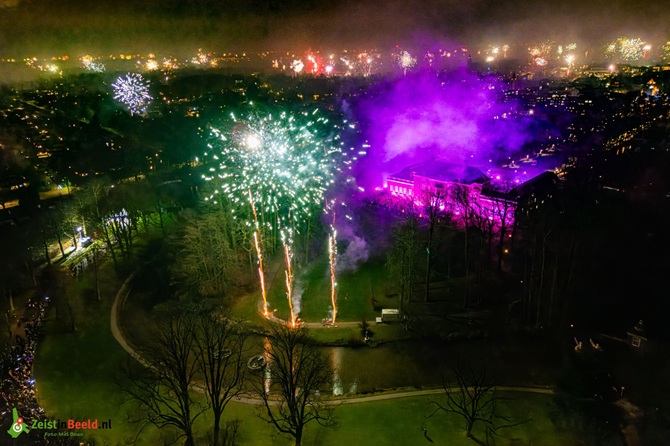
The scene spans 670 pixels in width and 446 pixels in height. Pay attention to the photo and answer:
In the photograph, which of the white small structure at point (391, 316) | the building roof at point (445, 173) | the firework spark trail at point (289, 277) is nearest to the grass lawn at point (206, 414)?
the white small structure at point (391, 316)

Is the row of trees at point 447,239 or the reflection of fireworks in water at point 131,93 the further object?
the reflection of fireworks in water at point 131,93

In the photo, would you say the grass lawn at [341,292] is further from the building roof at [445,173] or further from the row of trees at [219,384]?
the building roof at [445,173]

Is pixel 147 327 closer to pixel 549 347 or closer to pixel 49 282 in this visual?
pixel 49 282

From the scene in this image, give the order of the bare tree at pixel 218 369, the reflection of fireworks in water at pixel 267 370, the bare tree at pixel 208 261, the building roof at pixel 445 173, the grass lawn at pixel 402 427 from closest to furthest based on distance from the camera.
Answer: the bare tree at pixel 218 369 < the grass lawn at pixel 402 427 < the reflection of fireworks in water at pixel 267 370 < the bare tree at pixel 208 261 < the building roof at pixel 445 173

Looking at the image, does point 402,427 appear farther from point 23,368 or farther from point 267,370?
point 23,368

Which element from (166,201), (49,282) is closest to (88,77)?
(166,201)

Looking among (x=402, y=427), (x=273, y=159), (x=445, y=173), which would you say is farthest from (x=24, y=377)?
(x=445, y=173)
